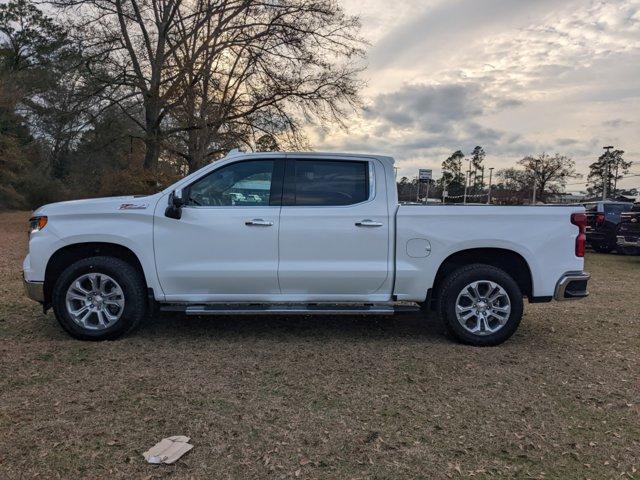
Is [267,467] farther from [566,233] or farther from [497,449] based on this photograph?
[566,233]

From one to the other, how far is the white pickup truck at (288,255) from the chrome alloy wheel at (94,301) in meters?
0.01

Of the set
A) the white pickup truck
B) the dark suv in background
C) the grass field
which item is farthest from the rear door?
the dark suv in background

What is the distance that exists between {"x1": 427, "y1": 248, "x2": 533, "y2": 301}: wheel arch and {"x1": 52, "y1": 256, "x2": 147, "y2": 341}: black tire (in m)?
2.89

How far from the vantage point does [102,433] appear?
3199 millimetres

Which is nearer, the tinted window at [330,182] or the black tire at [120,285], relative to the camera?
the black tire at [120,285]

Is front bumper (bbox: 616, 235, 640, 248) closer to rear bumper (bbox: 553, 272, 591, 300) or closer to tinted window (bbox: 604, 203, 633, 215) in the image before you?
tinted window (bbox: 604, 203, 633, 215)

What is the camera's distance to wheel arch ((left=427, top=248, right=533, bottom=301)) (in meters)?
5.12

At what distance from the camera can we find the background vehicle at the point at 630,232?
1227cm

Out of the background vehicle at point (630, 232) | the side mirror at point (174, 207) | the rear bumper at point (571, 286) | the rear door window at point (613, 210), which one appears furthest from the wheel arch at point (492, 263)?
the rear door window at point (613, 210)

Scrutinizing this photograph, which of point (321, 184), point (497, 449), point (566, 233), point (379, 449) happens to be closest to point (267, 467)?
point (379, 449)

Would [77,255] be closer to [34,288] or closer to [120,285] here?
[34,288]

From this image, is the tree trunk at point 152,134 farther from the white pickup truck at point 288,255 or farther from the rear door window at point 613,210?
the rear door window at point 613,210

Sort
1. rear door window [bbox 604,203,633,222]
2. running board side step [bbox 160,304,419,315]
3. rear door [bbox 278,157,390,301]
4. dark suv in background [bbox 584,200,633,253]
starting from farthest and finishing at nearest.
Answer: rear door window [bbox 604,203,633,222] → dark suv in background [bbox 584,200,633,253] → rear door [bbox 278,157,390,301] → running board side step [bbox 160,304,419,315]

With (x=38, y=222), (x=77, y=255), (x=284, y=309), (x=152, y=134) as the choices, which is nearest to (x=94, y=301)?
(x=77, y=255)
